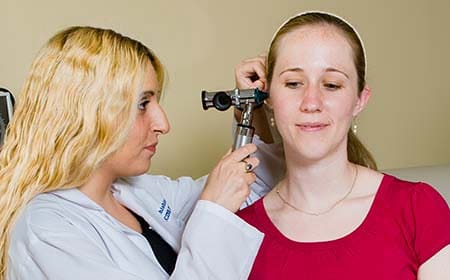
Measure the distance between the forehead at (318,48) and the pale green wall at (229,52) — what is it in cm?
69

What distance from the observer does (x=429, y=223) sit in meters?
1.18

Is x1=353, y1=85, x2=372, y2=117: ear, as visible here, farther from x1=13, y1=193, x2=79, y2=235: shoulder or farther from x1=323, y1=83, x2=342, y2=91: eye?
x1=13, y1=193, x2=79, y2=235: shoulder

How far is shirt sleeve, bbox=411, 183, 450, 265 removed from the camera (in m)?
1.16

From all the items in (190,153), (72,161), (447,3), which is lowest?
(190,153)

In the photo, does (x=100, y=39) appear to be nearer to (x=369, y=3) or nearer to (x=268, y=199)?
(x=268, y=199)

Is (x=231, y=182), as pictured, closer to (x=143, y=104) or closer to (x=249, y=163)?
(x=249, y=163)

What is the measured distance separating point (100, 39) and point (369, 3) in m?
1.32

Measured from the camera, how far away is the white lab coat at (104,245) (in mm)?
1095

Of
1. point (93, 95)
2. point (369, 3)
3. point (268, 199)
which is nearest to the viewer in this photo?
point (93, 95)

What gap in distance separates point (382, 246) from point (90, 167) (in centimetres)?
57

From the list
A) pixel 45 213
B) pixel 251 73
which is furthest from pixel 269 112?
pixel 45 213

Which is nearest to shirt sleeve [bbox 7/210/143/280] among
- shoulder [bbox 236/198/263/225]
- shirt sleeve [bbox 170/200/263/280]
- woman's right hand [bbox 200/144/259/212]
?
shirt sleeve [bbox 170/200/263/280]

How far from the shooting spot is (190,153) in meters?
2.01

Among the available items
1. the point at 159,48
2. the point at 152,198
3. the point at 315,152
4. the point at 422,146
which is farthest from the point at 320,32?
the point at 422,146
